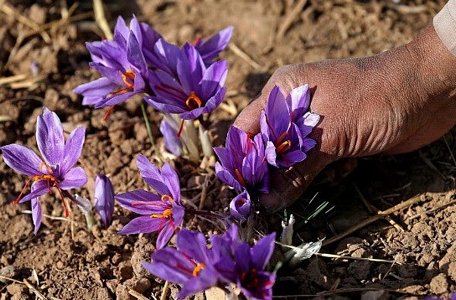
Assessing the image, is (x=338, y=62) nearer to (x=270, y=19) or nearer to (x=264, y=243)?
(x=264, y=243)

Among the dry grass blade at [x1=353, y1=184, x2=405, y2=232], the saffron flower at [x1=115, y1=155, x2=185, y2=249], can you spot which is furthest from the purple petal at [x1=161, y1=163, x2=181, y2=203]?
the dry grass blade at [x1=353, y1=184, x2=405, y2=232]

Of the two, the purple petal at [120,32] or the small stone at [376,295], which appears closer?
the small stone at [376,295]

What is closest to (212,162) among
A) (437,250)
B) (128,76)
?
(128,76)

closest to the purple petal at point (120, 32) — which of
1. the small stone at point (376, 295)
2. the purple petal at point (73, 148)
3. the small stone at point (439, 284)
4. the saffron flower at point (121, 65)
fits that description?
the saffron flower at point (121, 65)

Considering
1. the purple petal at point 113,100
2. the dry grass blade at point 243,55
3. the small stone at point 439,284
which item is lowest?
the small stone at point 439,284

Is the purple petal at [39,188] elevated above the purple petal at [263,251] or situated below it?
below

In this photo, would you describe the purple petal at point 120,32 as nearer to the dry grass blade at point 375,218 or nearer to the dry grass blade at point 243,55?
the dry grass blade at point 243,55

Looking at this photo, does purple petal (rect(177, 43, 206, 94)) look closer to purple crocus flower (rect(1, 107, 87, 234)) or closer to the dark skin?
the dark skin
